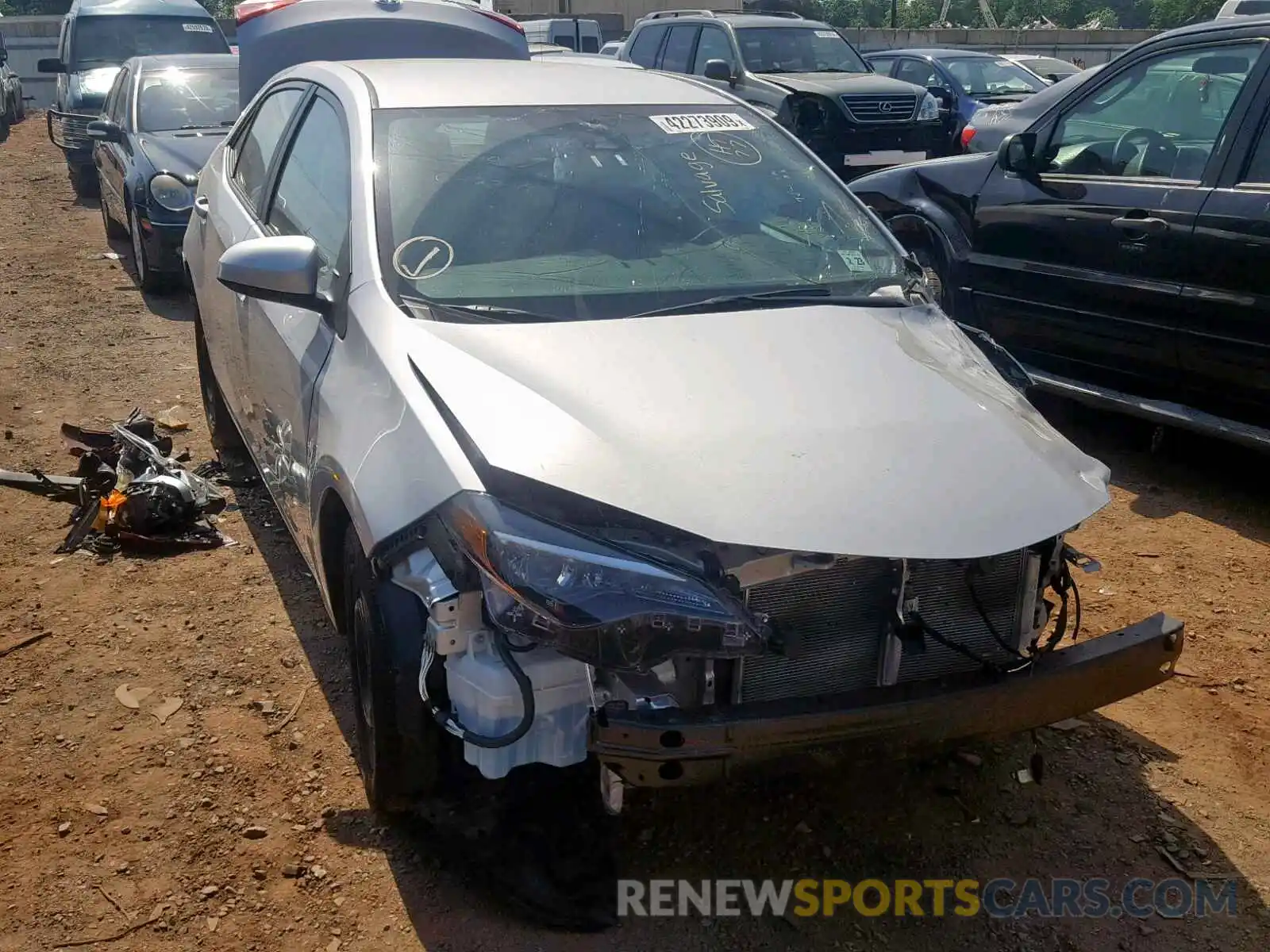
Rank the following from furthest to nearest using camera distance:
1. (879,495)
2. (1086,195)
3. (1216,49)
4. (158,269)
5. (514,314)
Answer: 1. (158,269)
2. (1086,195)
3. (1216,49)
4. (514,314)
5. (879,495)

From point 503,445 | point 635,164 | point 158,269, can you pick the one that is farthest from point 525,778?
point 158,269

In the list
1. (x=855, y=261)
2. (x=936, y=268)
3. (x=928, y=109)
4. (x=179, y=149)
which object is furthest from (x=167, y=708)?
(x=928, y=109)

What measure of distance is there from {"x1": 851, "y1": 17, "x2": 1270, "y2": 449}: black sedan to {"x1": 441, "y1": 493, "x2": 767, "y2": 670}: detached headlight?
3.26 meters

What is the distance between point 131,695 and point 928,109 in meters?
10.9

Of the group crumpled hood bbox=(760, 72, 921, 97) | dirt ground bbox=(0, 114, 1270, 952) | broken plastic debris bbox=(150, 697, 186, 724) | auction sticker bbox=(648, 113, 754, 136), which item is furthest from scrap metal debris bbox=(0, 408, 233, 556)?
crumpled hood bbox=(760, 72, 921, 97)

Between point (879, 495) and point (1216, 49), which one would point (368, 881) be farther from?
point (1216, 49)

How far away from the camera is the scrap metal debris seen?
15.2 feet

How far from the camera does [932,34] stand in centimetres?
3284

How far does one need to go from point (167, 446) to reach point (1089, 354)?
4161 millimetres

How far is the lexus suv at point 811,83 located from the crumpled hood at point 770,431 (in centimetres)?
922

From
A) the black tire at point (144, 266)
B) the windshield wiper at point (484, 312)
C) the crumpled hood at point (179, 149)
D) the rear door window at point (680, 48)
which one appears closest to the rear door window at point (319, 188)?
the windshield wiper at point (484, 312)

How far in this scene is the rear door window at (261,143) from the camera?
4.36 m

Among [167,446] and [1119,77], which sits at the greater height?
[1119,77]

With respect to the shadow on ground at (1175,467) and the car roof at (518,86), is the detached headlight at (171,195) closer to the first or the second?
the car roof at (518,86)
